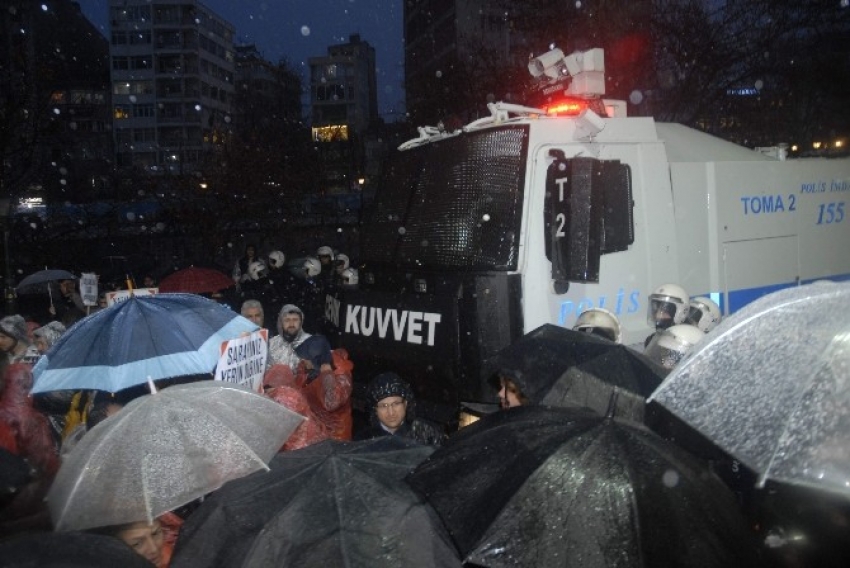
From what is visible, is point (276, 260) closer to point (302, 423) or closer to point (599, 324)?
point (302, 423)

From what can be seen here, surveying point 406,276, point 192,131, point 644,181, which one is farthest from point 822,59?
point 192,131

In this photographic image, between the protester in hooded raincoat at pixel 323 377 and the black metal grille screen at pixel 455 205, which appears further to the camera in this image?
the protester in hooded raincoat at pixel 323 377

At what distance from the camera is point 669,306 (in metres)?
5.25

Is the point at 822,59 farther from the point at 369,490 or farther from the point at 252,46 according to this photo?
the point at 252,46

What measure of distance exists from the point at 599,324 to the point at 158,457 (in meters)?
2.81

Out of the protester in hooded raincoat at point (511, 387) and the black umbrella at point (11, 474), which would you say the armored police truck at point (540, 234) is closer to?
the protester in hooded raincoat at point (511, 387)

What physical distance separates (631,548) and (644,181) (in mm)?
3702

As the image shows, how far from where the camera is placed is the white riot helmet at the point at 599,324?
4.82 metres

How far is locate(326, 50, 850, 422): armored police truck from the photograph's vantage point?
15.7 ft

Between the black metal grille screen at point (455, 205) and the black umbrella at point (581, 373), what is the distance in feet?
3.01

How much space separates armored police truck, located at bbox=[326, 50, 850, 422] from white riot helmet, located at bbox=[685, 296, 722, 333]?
0.26 m

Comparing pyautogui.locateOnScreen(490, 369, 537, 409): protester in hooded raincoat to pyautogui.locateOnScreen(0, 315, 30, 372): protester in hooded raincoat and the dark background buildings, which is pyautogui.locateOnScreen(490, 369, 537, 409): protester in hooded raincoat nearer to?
the dark background buildings

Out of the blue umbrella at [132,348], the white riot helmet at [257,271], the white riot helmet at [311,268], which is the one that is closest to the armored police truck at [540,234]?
the blue umbrella at [132,348]

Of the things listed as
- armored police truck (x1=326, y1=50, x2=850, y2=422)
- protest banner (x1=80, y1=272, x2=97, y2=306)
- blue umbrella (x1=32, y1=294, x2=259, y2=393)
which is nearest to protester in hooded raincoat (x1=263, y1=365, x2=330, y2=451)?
blue umbrella (x1=32, y1=294, x2=259, y2=393)
